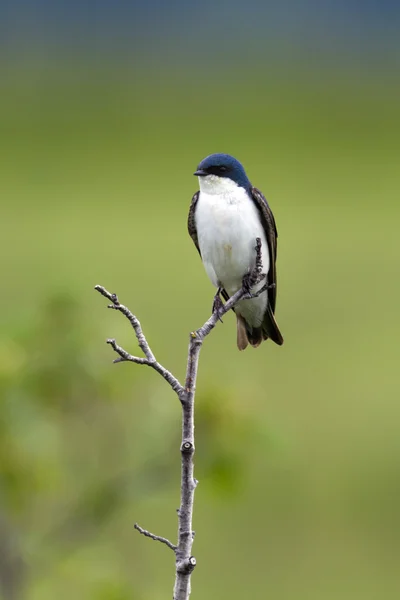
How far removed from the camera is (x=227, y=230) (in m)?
4.32

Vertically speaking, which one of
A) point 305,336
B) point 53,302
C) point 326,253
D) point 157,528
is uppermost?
point 326,253

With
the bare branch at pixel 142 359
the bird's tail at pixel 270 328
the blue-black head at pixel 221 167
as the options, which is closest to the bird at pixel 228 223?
the blue-black head at pixel 221 167

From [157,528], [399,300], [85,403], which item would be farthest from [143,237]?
[85,403]

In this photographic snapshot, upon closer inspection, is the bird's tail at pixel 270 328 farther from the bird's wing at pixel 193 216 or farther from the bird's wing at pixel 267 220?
the bird's wing at pixel 193 216

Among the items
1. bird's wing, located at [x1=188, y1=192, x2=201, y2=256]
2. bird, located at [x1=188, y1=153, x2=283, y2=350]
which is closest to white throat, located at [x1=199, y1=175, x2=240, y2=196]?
bird, located at [x1=188, y1=153, x2=283, y2=350]

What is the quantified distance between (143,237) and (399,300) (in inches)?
178

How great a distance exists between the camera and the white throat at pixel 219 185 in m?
4.39

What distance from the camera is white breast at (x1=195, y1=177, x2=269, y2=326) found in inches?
170

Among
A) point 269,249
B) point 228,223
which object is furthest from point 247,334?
point 228,223

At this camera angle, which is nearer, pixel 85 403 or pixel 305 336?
pixel 85 403

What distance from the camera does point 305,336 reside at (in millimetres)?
15211

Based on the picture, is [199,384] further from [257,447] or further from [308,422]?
[308,422]

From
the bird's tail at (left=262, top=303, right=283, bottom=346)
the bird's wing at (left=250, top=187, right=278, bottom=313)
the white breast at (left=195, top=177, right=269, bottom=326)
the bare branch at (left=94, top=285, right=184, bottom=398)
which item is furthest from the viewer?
the bird's tail at (left=262, top=303, right=283, bottom=346)

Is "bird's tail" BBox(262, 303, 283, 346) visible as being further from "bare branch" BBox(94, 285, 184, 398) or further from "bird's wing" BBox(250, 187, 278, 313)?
"bare branch" BBox(94, 285, 184, 398)
